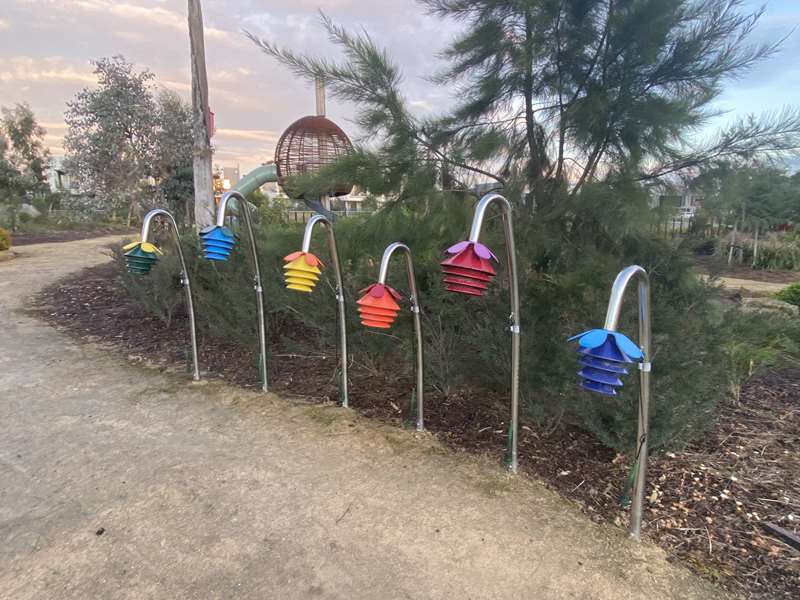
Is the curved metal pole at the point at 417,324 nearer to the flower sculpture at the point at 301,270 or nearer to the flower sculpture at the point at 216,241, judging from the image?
the flower sculpture at the point at 301,270

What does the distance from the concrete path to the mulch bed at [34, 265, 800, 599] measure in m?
0.16

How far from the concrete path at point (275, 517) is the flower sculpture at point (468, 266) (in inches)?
40.7

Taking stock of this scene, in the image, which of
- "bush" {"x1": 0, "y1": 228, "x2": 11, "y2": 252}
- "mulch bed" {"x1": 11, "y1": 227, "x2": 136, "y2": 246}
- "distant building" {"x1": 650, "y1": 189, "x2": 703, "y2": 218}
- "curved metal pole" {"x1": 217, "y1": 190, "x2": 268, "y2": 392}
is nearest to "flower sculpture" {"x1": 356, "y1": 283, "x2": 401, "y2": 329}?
"curved metal pole" {"x1": 217, "y1": 190, "x2": 268, "y2": 392}

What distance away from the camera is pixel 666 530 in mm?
2057

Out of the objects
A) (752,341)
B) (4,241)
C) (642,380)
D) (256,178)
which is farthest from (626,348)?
(4,241)

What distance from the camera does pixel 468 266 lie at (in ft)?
5.80

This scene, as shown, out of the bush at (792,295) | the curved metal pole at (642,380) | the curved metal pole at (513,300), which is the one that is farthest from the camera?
the bush at (792,295)

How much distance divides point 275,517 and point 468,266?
4.45 ft

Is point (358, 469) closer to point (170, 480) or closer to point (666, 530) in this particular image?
point (170, 480)

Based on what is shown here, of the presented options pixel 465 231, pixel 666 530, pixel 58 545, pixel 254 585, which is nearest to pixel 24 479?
pixel 58 545

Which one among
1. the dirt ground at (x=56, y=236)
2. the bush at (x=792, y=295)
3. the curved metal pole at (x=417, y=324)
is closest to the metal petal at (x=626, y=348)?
the curved metal pole at (x=417, y=324)

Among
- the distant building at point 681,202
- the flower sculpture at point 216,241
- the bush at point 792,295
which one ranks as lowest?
the bush at point 792,295

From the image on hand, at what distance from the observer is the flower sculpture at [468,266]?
1774mm

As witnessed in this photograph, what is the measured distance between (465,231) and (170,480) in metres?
2.12
